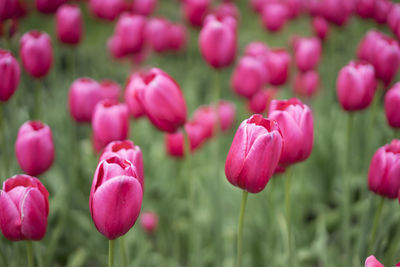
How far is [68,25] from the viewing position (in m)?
1.60

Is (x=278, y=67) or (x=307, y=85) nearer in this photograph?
(x=278, y=67)

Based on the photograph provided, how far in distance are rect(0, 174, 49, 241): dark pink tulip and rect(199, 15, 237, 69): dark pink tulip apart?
2.44 ft

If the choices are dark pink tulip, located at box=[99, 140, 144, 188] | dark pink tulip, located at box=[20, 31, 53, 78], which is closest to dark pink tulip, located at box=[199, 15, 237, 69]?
dark pink tulip, located at box=[20, 31, 53, 78]

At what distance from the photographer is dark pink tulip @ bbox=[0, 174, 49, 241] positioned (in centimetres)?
74

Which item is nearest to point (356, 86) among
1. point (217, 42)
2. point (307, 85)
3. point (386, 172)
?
point (386, 172)

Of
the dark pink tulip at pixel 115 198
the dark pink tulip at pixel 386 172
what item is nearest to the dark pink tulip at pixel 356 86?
the dark pink tulip at pixel 386 172

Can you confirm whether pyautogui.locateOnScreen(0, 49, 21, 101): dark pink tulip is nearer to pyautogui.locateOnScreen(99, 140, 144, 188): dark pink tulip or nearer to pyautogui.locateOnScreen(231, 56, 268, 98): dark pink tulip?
pyautogui.locateOnScreen(99, 140, 144, 188): dark pink tulip

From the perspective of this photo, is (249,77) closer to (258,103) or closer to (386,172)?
(258,103)

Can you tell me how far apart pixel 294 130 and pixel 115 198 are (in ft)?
1.25

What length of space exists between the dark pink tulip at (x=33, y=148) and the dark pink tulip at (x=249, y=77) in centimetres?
81

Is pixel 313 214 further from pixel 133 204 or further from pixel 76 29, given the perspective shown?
pixel 133 204

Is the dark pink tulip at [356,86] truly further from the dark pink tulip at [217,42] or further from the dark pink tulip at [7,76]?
the dark pink tulip at [7,76]

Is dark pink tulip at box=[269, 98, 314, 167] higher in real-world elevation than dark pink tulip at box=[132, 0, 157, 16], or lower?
higher

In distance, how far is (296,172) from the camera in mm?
1938
